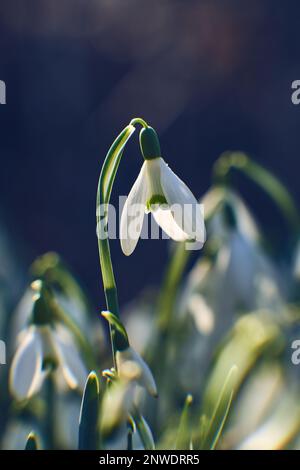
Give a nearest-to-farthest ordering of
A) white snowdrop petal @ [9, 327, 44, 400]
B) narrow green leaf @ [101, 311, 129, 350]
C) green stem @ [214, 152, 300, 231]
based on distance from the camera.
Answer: narrow green leaf @ [101, 311, 129, 350] < white snowdrop petal @ [9, 327, 44, 400] < green stem @ [214, 152, 300, 231]

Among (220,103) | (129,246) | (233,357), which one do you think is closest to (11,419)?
(233,357)

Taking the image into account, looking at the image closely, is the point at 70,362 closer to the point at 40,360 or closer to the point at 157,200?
the point at 40,360

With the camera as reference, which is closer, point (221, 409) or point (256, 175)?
point (221, 409)

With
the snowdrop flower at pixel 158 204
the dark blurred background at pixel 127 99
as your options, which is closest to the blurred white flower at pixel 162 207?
the snowdrop flower at pixel 158 204

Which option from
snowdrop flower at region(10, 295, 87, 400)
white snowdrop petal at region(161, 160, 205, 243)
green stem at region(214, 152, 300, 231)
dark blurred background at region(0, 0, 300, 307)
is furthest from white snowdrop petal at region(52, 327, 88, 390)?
dark blurred background at region(0, 0, 300, 307)

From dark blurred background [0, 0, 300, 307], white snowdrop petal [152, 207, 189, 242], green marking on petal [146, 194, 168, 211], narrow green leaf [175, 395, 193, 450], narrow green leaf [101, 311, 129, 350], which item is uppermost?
dark blurred background [0, 0, 300, 307]

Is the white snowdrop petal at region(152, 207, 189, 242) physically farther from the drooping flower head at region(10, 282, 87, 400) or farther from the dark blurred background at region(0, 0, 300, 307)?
the dark blurred background at region(0, 0, 300, 307)

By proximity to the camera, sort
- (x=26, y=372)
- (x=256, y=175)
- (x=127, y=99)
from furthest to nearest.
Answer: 1. (x=127, y=99)
2. (x=256, y=175)
3. (x=26, y=372)

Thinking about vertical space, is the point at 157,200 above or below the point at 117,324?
above

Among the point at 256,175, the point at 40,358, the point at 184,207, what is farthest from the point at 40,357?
the point at 256,175
